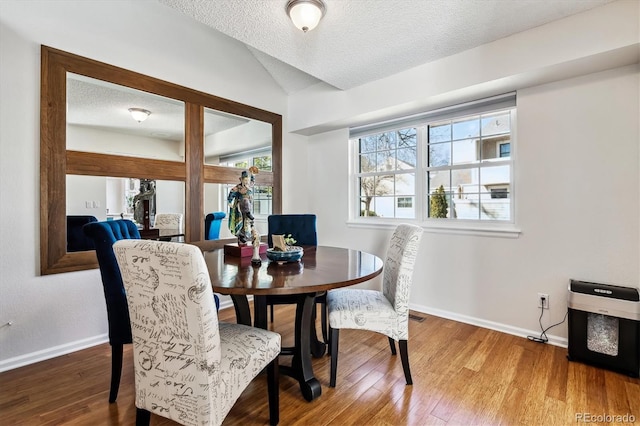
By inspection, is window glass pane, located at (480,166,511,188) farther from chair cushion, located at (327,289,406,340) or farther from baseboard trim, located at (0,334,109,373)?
baseboard trim, located at (0,334,109,373)

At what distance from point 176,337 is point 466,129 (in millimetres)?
2976

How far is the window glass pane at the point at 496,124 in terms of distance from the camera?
2.74 meters

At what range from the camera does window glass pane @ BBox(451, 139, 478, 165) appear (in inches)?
115

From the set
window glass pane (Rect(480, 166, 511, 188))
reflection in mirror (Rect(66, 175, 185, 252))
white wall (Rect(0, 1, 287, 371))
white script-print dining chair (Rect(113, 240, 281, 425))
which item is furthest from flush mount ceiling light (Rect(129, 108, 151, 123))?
window glass pane (Rect(480, 166, 511, 188))

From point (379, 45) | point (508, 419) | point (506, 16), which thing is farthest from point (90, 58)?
point (508, 419)

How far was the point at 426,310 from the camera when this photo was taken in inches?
124

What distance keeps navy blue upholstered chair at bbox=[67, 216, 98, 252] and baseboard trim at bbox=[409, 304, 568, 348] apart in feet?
Answer: 10.1

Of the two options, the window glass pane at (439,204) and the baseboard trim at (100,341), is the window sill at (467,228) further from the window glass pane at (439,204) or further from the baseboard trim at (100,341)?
the baseboard trim at (100,341)

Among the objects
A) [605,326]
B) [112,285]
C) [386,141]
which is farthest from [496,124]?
[112,285]

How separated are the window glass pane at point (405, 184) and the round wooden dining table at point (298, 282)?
4.75 feet

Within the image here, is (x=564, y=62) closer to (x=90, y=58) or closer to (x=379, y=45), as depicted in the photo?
(x=379, y=45)

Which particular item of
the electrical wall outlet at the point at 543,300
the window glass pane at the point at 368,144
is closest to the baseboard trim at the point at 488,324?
the electrical wall outlet at the point at 543,300

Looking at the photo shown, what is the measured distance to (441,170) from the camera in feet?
10.2

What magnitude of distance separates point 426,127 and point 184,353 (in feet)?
9.81
